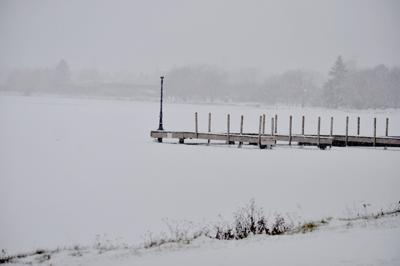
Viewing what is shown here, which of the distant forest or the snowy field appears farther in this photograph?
the distant forest

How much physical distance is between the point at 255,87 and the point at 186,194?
136m

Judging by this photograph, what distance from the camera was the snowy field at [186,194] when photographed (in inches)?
321

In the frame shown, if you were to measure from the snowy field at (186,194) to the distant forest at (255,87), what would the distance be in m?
76.4

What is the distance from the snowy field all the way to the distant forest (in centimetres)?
7642

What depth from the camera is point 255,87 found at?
14888 centimetres

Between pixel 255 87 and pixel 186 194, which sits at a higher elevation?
pixel 255 87

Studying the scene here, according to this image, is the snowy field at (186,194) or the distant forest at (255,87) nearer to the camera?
the snowy field at (186,194)

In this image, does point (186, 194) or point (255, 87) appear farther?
point (255, 87)

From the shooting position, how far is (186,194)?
14766 mm

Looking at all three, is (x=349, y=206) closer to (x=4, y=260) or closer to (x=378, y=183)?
(x=378, y=183)

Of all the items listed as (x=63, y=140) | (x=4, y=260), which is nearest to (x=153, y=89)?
(x=63, y=140)

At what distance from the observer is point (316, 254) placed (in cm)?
778

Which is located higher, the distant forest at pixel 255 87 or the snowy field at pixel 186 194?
the distant forest at pixel 255 87

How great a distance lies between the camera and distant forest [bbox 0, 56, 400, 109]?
10250 centimetres
